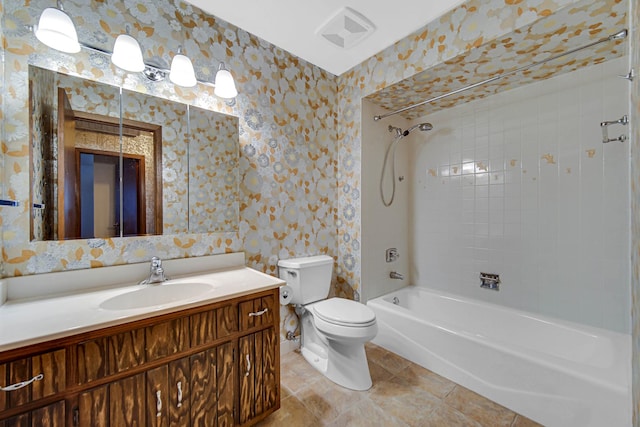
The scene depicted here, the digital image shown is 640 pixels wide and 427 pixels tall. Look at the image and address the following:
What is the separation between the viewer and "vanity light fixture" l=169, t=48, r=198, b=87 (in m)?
1.56

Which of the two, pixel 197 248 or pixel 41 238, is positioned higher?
pixel 41 238

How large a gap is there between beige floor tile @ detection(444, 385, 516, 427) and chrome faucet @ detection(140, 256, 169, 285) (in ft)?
5.88

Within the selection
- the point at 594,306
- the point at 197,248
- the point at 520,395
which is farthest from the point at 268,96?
the point at 594,306

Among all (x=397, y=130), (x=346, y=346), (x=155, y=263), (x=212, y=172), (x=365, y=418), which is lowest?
(x=365, y=418)

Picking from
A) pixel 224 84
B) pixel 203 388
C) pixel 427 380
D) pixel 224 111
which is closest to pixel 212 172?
pixel 224 111

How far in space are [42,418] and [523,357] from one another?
2.14 meters

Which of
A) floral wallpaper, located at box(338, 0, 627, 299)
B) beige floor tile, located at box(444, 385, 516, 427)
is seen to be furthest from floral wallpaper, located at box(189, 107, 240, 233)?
beige floor tile, located at box(444, 385, 516, 427)

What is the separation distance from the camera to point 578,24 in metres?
1.45

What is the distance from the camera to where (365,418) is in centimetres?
149

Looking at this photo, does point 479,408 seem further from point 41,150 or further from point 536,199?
point 41,150

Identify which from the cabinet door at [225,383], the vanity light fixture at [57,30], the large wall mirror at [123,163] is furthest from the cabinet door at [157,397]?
the vanity light fixture at [57,30]

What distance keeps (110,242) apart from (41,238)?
0.84 feet

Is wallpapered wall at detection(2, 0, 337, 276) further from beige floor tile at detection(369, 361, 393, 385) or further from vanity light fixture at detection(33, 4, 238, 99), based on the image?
beige floor tile at detection(369, 361, 393, 385)

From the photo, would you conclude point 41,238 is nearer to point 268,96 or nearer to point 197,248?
point 197,248
